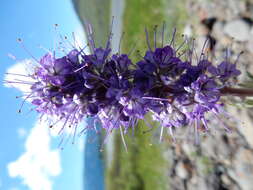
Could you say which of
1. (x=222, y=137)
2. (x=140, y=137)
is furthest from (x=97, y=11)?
(x=222, y=137)

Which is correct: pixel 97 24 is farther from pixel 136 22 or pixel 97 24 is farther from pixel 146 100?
pixel 146 100

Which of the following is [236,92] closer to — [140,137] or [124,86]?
[124,86]

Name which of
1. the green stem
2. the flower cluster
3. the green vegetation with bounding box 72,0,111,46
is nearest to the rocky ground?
the green stem

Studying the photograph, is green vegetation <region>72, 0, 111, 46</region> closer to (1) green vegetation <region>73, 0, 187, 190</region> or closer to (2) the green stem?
(1) green vegetation <region>73, 0, 187, 190</region>

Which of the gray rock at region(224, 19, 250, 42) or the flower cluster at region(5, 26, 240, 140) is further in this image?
the gray rock at region(224, 19, 250, 42)

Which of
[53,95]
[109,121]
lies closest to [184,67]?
[109,121]

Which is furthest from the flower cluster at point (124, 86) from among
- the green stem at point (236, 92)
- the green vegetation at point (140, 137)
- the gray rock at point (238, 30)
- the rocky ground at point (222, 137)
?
the green vegetation at point (140, 137)
